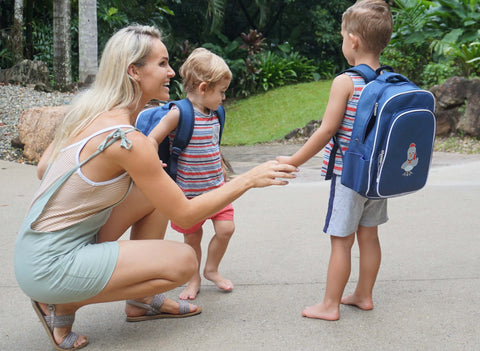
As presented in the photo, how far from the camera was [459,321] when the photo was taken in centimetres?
263

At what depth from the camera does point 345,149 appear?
263cm

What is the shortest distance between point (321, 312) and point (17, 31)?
11.4 meters

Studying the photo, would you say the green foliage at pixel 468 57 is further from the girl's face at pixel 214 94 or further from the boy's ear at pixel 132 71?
the boy's ear at pixel 132 71

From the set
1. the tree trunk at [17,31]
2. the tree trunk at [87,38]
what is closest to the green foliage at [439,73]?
the tree trunk at [87,38]

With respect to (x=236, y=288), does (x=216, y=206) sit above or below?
above

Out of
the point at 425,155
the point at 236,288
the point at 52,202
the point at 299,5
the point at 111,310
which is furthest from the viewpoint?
the point at 299,5

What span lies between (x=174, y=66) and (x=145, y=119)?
14.7 m

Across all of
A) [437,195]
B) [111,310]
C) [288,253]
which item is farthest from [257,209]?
[111,310]

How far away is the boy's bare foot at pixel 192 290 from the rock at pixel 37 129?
14.5ft

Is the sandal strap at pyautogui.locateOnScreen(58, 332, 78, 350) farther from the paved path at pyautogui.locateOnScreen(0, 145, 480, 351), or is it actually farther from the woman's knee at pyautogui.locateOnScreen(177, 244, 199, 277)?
the woman's knee at pyautogui.locateOnScreen(177, 244, 199, 277)

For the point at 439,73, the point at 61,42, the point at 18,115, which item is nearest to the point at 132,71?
the point at 18,115

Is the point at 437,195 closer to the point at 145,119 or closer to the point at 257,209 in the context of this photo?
the point at 257,209

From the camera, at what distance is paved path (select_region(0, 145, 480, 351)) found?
2490mm

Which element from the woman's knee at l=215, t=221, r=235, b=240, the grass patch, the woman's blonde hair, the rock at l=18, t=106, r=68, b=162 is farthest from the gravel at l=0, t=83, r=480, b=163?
the woman's blonde hair
